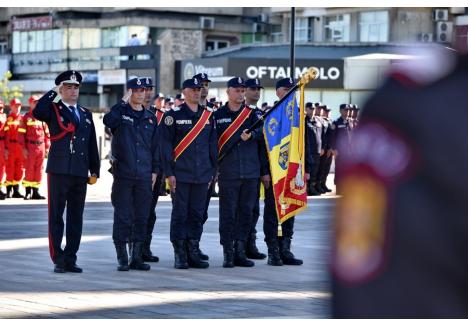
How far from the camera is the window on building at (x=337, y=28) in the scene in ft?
219

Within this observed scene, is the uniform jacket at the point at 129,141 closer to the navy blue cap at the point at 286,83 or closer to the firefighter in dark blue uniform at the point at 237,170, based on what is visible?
the firefighter in dark blue uniform at the point at 237,170

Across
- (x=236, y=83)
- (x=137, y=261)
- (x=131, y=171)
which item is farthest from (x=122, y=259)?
(x=236, y=83)

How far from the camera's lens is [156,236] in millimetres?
15352

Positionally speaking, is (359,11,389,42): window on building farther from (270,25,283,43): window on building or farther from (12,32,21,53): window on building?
(12,32,21,53): window on building

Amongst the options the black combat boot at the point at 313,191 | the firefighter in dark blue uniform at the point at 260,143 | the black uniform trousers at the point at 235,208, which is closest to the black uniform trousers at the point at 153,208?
the black uniform trousers at the point at 235,208

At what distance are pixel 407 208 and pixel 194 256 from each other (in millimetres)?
10297

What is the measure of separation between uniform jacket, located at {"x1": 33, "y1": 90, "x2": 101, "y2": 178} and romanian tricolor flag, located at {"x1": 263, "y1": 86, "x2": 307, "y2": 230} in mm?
2000

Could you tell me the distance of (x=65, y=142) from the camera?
1138 centimetres

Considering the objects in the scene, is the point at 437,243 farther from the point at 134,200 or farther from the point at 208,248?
the point at 208,248

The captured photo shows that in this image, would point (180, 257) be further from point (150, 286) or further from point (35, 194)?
point (35, 194)

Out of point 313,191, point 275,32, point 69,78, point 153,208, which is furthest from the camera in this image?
point 275,32

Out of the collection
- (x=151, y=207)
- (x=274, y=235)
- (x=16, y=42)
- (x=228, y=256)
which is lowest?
(x=228, y=256)
